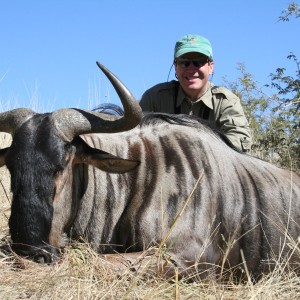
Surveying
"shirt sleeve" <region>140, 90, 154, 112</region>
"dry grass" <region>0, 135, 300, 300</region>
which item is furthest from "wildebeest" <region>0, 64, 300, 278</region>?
"shirt sleeve" <region>140, 90, 154, 112</region>

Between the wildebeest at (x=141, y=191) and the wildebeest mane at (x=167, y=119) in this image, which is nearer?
the wildebeest at (x=141, y=191)

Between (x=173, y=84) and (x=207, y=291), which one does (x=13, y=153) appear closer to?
(x=207, y=291)

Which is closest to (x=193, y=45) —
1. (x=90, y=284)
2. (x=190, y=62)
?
(x=190, y=62)

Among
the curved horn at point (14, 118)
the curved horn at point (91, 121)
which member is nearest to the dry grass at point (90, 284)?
the curved horn at point (91, 121)

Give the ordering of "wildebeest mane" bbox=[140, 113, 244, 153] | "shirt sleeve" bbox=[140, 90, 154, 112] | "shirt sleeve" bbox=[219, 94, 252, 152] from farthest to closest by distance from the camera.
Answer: "shirt sleeve" bbox=[140, 90, 154, 112]
"shirt sleeve" bbox=[219, 94, 252, 152]
"wildebeest mane" bbox=[140, 113, 244, 153]

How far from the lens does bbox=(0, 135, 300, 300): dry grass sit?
3.00 meters

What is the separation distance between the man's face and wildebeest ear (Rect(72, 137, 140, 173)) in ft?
6.36

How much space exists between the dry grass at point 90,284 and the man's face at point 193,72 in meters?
2.21

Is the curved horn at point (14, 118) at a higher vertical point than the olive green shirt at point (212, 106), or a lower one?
lower

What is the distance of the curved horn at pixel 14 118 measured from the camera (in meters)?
3.97

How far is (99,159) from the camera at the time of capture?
3.92 metres

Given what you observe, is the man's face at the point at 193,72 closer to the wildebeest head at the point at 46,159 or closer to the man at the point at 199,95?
the man at the point at 199,95

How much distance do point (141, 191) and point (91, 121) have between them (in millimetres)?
533

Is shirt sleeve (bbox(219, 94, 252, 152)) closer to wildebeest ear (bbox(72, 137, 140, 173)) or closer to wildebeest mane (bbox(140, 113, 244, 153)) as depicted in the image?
wildebeest mane (bbox(140, 113, 244, 153))
